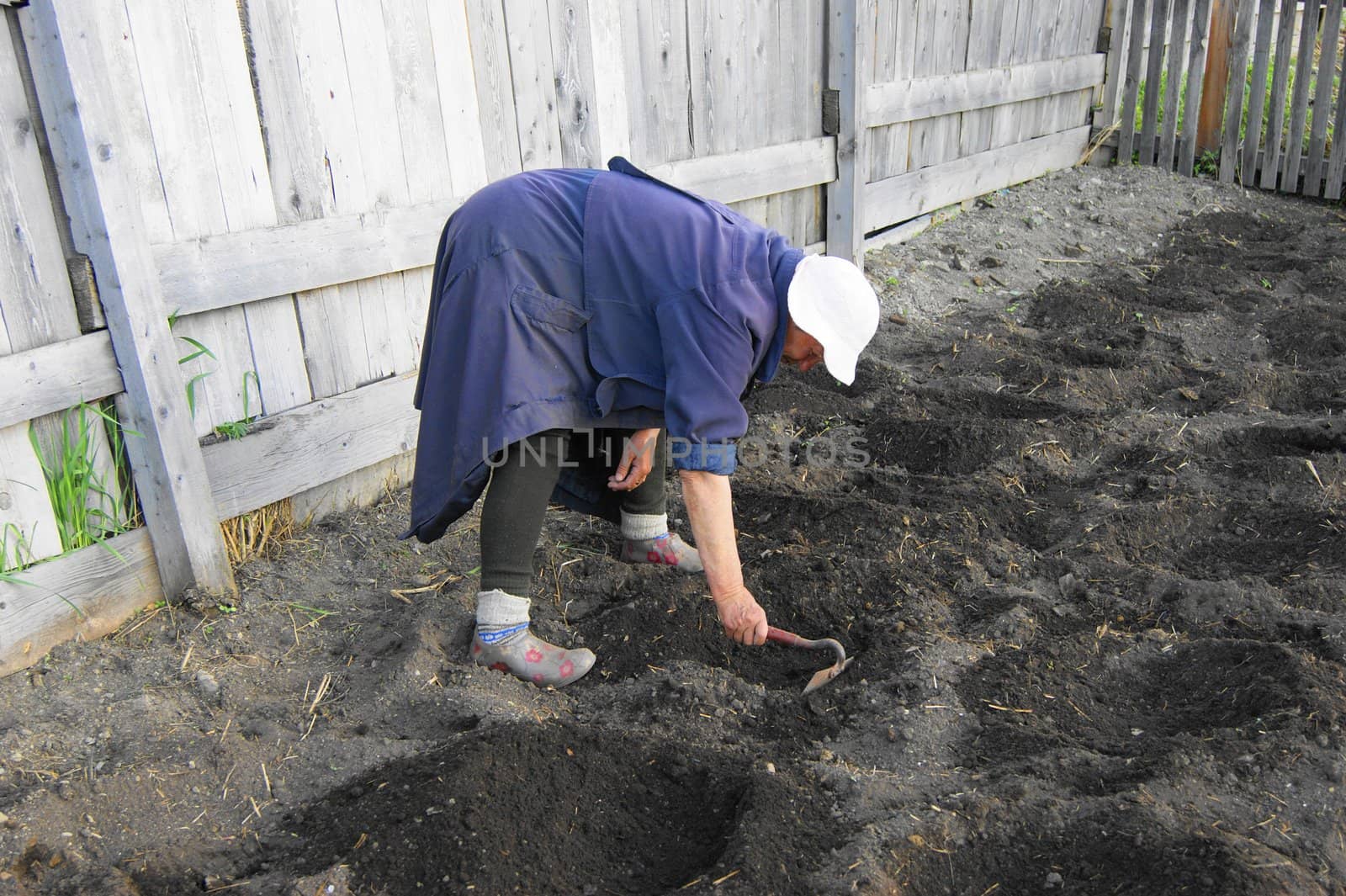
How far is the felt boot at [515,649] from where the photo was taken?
251cm

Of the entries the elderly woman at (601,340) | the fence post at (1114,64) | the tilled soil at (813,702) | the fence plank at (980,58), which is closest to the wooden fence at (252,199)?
the tilled soil at (813,702)

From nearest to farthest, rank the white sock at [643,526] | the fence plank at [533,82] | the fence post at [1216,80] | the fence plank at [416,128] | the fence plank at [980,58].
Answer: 1. the white sock at [643,526]
2. the fence plank at [416,128]
3. the fence plank at [533,82]
4. the fence plank at [980,58]
5. the fence post at [1216,80]

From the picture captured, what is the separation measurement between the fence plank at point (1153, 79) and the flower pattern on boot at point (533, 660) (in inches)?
266

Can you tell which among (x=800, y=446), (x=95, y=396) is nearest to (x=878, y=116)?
(x=800, y=446)

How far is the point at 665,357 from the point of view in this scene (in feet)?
6.94

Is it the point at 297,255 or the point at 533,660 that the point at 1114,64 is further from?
the point at 533,660

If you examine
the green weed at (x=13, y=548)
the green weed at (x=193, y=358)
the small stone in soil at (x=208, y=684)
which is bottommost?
the small stone in soil at (x=208, y=684)

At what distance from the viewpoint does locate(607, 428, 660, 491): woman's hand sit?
2.60m

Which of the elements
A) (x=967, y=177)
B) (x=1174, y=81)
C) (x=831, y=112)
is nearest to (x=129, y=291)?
(x=831, y=112)

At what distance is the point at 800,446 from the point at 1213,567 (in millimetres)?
1414

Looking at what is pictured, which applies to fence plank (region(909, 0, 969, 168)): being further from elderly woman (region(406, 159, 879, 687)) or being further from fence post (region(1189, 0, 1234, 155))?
elderly woman (region(406, 159, 879, 687))

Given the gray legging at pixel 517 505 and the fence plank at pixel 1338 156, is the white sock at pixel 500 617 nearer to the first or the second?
the gray legging at pixel 517 505

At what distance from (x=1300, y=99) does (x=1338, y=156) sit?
454 millimetres

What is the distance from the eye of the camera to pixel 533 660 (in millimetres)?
2531
